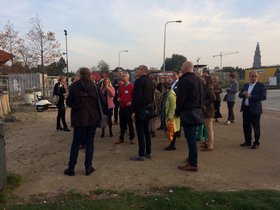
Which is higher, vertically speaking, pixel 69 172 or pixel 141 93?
pixel 141 93

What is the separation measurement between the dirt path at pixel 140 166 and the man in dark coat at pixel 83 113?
30cm

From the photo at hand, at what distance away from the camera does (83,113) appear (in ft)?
19.1

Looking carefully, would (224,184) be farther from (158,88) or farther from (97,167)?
(158,88)

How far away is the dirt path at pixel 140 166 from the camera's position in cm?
543

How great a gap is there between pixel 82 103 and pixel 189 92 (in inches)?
74.8

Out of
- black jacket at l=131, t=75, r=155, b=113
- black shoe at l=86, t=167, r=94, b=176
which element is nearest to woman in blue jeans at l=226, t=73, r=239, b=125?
black jacket at l=131, t=75, r=155, b=113

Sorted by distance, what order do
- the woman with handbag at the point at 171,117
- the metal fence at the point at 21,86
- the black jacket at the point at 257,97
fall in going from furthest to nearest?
1. the metal fence at the point at 21,86
2. the black jacket at the point at 257,97
3. the woman with handbag at the point at 171,117

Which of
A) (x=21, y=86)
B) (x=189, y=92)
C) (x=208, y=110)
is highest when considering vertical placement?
(x=189, y=92)

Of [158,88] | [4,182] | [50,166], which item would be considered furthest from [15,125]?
[4,182]

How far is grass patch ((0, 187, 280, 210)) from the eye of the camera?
4.50 meters

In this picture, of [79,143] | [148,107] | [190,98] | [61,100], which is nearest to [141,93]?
[148,107]

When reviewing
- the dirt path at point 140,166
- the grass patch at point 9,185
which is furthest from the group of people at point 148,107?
the grass patch at point 9,185

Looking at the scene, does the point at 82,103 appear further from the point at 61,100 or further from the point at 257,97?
the point at 61,100

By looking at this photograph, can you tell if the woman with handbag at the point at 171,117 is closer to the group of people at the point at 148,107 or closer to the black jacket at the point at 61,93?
the group of people at the point at 148,107
